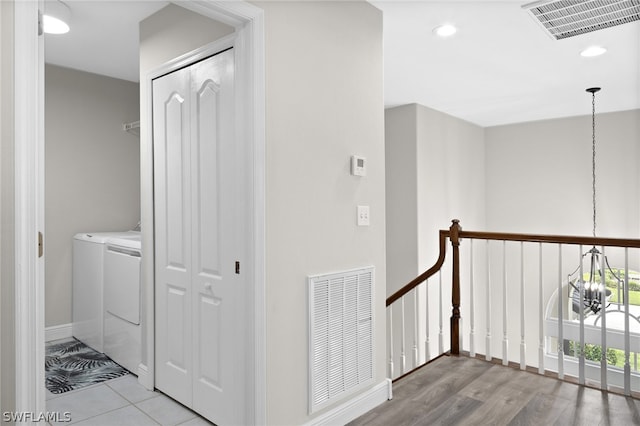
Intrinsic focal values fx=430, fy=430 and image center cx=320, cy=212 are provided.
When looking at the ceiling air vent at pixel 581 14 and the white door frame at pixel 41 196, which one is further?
the ceiling air vent at pixel 581 14

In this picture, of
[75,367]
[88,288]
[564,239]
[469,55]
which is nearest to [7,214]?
[75,367]

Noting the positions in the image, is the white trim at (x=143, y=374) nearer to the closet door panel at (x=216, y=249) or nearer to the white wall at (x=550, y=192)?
the closet door panel at (x=216, y=249)

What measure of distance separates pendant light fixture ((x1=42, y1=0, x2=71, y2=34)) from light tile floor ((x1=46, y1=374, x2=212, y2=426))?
2362 millimetres

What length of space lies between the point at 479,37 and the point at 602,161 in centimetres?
343

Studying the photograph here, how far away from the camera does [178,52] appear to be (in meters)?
2.60

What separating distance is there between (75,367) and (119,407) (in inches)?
33.5

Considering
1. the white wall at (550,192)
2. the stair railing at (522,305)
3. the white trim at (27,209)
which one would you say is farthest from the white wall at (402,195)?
the white trim at (27,209)

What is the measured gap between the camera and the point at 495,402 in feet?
8.83

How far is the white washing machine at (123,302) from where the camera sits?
2.95 meters

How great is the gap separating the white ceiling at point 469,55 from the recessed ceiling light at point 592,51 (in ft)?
0.20

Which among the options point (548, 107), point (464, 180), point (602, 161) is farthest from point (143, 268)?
point (602, 161)

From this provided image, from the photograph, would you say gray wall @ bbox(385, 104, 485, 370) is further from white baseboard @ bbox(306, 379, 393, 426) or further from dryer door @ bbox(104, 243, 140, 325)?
dryer door @ bbox(104, 243, 140, 325)

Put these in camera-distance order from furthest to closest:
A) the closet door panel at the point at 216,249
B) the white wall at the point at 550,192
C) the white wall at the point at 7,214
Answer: the white wall at the point at 550,192
the closet door panel at the point at 216,249
the white wall at the point at 7,214

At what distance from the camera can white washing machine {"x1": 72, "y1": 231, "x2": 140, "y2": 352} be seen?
3416mm
